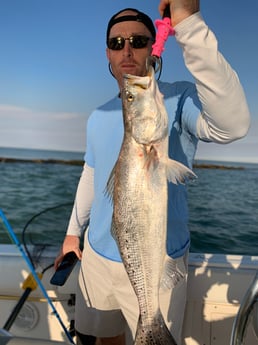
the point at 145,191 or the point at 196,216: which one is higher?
the point at 145,191

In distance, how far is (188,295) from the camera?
2898 millimetres

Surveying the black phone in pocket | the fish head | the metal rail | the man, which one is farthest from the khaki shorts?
the fish head

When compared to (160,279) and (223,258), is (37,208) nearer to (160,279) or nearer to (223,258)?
(223,258)

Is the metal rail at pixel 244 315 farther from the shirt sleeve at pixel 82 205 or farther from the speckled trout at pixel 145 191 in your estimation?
the shirt sleeve at pixel 82 205

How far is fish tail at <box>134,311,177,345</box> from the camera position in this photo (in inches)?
69.0

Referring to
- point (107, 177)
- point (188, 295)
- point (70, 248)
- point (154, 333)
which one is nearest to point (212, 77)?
point (107, 177)

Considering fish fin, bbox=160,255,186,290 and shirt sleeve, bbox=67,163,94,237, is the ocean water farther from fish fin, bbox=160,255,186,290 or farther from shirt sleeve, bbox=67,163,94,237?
fish fin, bbox=160,255,186,290

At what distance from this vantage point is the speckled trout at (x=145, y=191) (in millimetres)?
1645

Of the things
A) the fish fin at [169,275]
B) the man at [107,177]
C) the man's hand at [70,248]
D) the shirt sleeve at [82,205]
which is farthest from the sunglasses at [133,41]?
the man's hand at [70,248]

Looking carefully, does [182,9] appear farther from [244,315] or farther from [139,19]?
[244,315]

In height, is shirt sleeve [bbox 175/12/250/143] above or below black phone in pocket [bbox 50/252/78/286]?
above

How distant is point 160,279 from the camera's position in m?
1.79

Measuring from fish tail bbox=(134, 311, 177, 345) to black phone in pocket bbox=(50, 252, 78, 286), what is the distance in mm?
1061

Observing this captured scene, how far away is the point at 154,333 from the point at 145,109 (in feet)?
3.54
